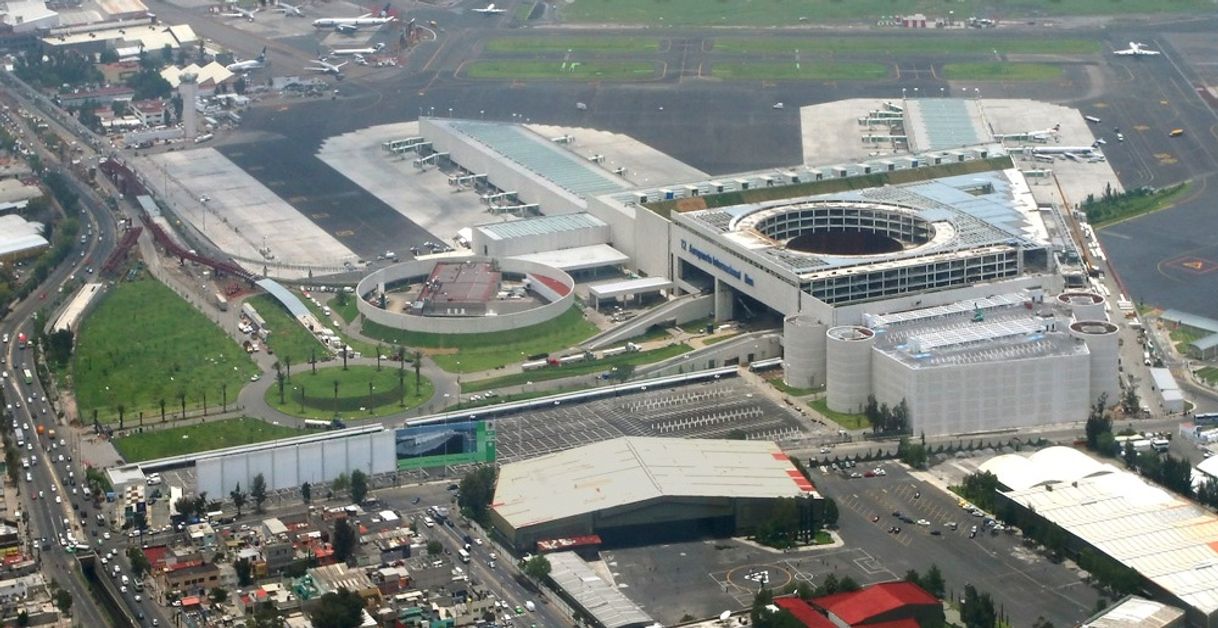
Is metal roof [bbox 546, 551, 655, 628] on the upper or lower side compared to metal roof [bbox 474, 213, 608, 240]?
lower

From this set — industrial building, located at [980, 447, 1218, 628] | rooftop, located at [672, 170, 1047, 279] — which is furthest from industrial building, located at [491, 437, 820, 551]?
rooftop, located at [672, 170, 1047, 279]

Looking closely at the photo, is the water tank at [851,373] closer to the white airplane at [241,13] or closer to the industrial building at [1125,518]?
the industrial building at [1125,518]

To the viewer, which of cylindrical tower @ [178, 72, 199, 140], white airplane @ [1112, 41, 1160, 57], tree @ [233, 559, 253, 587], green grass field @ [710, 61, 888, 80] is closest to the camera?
tree @ [233, 559, 253, 587]

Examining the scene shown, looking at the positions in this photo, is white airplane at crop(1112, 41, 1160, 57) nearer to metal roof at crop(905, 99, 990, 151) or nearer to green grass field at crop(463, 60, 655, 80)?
metal roof at crop(905, 99, 990, 151)

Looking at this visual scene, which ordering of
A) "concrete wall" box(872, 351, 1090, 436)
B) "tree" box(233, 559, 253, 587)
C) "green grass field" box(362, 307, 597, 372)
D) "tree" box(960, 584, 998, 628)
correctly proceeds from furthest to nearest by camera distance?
"green grass field" box(362, 307, 597, 372) → "concrete wall" box(872, 351, 1090, 436) → "tree" box(233, 559, 253, 587) → "tree" box(960, 584, 998, 628)

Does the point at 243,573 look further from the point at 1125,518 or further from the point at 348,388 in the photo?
the point at 1125,518

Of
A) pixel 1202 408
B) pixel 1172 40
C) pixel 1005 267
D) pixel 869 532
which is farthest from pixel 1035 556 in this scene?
pixel 1172 40
